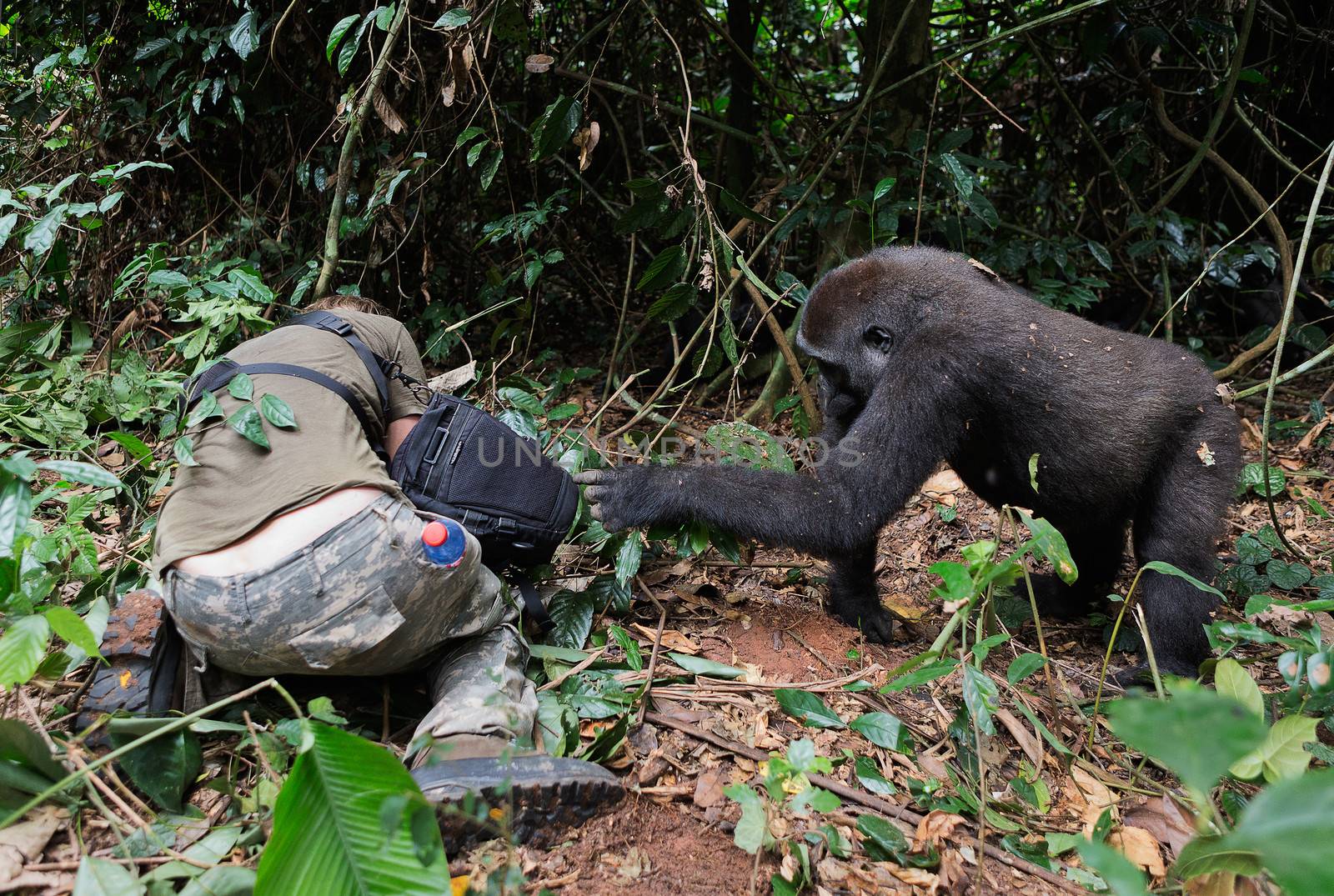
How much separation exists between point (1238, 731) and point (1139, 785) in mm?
2437

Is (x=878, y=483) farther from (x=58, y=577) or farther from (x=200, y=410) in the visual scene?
(x=58, y=577)

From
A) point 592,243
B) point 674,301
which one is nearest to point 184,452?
point 674,301

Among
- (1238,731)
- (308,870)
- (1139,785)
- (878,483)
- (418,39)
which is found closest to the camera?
(1238,731)

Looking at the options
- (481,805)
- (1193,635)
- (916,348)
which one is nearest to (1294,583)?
(1193,635)

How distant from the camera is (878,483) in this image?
3.75 m

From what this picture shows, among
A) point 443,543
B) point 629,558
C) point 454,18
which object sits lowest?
point 629,558

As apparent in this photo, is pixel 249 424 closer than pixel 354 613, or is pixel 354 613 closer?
pixel 354 613

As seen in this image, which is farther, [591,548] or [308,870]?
[591,548]

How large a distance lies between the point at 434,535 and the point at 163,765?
110 centimetres

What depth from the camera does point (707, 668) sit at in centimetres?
364

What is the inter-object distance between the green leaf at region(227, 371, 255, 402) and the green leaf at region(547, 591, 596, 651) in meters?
1.53

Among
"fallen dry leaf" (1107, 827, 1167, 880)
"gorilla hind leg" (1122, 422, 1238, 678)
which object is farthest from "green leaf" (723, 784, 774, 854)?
"gorilla hind leg" (1122, 422, 1238, 678)

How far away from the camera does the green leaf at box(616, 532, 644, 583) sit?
3.81 meters

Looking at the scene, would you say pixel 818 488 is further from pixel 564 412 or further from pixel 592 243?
pixel 592 243
